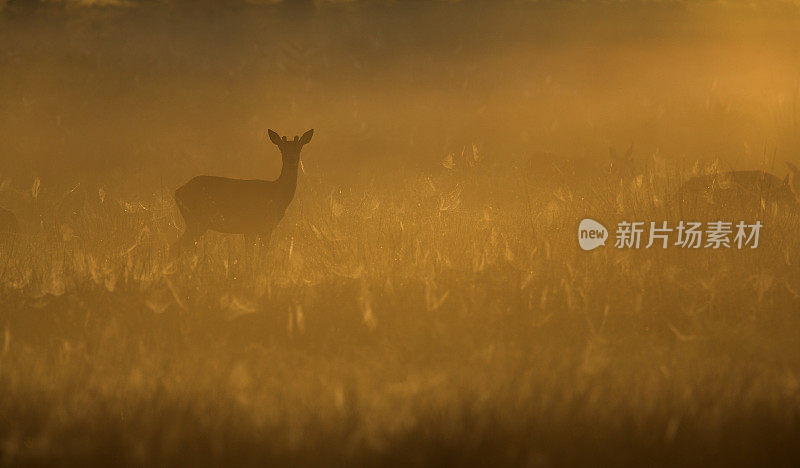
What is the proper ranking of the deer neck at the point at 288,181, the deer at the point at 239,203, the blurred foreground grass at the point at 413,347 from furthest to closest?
the deer neck at the point at 288,181, the deer at the point at 239,203, the blurred foreground grass at the point at 413,347

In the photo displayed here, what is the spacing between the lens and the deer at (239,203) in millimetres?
6918

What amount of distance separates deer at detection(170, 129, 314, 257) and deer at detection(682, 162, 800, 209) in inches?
143

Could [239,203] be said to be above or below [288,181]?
below

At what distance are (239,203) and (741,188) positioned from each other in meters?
4.57

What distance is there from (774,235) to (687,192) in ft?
4.36

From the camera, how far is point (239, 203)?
696cm

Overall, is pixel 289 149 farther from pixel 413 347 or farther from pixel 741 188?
pixel 741 188

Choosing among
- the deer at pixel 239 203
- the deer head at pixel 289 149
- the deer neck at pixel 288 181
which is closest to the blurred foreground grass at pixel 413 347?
the deer at pixel 239 203

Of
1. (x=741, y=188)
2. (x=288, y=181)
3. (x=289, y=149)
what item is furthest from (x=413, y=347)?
(x=741, y=188)

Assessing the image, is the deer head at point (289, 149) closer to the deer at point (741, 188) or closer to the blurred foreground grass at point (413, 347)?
the blurred foreground grass at point (413, 347)

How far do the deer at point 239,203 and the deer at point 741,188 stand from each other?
3627 mm

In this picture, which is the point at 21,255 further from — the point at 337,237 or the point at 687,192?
the point at 687,192

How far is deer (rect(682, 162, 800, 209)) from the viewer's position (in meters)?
7.14

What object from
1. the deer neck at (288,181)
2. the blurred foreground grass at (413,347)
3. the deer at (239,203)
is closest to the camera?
the blurred foreground grass at (413,347)
